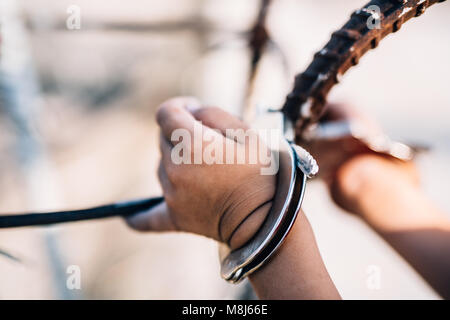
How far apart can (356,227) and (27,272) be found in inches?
26.3

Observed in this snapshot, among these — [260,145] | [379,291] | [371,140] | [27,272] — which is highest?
[260,145]

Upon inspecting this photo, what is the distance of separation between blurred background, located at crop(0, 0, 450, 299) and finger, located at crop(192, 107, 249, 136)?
17.6 inches

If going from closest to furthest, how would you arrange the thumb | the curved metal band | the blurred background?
the curved metal band, the thumb, the blurred background

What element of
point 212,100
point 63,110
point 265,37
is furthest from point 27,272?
point 265,37

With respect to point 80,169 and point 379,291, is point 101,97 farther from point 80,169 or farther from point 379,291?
point 379,291

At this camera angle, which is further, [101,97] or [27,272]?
[101,97]

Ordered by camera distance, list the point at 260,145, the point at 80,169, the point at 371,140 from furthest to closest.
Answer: the point at 80,169
the point at 371,140
the point at 260,145

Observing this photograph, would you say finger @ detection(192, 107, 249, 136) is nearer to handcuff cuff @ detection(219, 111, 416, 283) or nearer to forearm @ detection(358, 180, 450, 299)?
handcuff cuff @ detection(219, 111, 416, 283)

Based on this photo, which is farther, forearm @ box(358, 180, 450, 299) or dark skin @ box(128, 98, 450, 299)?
forearm @ box(358, 180, 450, 299)

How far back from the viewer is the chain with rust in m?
0.28

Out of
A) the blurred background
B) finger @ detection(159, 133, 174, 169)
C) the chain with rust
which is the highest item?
the chain with rust

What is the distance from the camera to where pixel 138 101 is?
0.99 m

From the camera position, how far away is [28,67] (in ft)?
2.81

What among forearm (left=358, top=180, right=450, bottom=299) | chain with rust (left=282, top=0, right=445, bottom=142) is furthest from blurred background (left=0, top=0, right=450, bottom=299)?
chain with rust (left=282, top=0, right=445, bottom=142)
